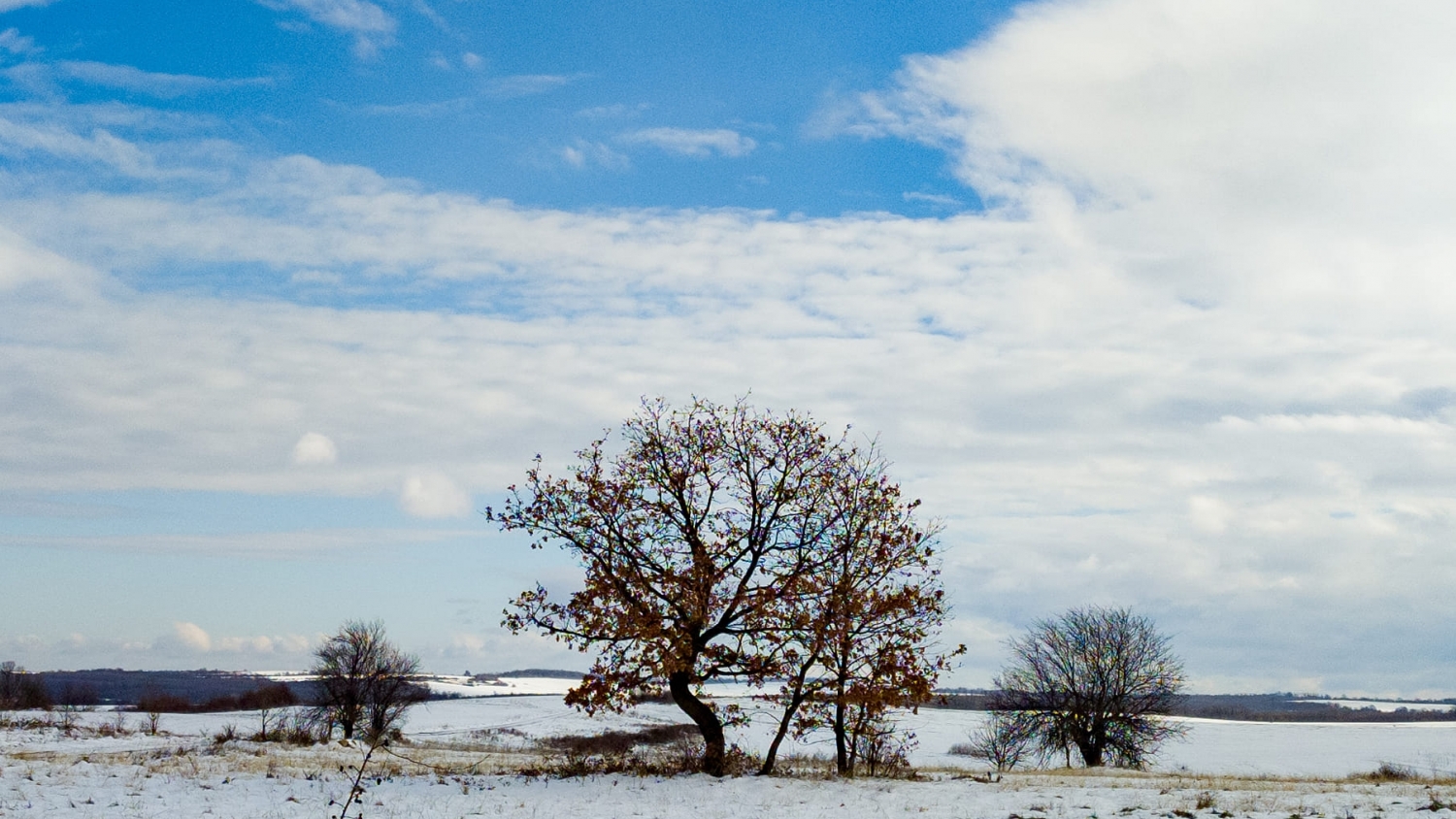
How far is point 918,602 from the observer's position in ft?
86.6

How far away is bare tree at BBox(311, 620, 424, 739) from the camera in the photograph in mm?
68062

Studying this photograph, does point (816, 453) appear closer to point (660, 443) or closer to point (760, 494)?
point (760, 494)

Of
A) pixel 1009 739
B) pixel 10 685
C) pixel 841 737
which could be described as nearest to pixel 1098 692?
pixel 1009 739

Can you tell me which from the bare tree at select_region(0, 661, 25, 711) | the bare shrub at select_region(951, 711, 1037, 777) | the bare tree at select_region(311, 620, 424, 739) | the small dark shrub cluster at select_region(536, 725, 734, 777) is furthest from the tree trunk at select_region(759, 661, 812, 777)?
the bare tree at select_region(0, 661, 25, 711)

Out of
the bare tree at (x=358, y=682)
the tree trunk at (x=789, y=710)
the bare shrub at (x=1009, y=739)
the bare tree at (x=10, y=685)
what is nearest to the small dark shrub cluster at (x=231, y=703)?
the bare tree at (x=10, y=685)

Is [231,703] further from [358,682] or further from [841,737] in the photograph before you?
[841,737]

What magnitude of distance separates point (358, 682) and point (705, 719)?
4950cm

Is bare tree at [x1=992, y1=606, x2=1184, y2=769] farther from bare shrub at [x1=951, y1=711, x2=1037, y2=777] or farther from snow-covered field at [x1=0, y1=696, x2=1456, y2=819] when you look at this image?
snow-covered field at [x1=0, y1=696, x2=1456, y2=819]

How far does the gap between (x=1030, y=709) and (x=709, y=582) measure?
33.5m

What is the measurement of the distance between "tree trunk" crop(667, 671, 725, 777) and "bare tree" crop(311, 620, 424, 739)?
148ft

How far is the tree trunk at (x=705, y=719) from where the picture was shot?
86.0 feet

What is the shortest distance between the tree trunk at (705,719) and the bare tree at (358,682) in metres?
45.0

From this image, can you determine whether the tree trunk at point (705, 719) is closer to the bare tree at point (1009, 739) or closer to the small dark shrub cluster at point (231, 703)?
the bare tree at point (1009, 739)

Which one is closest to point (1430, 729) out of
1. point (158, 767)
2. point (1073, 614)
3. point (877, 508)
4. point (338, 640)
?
point (1073, 614)
